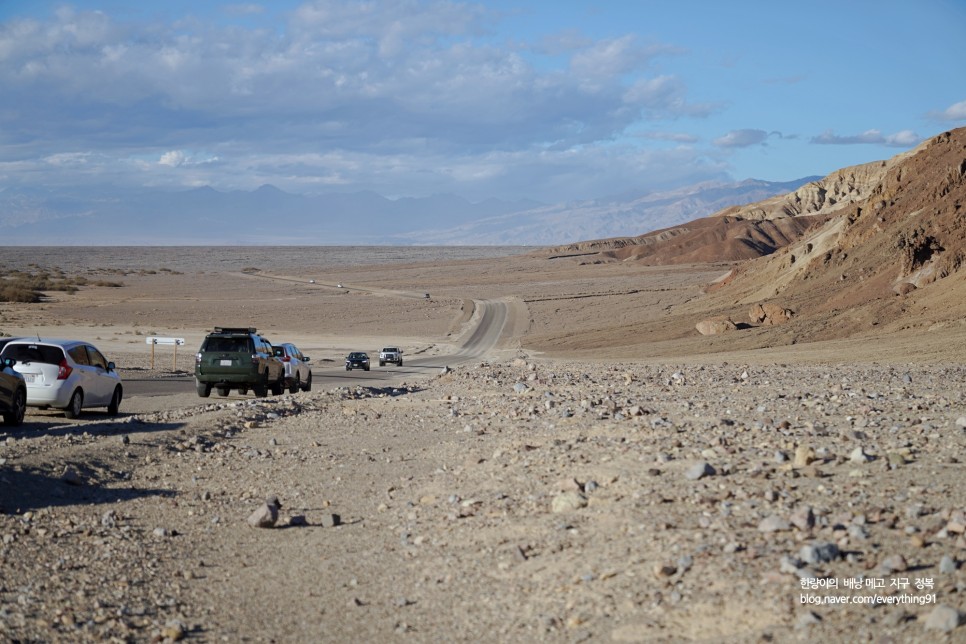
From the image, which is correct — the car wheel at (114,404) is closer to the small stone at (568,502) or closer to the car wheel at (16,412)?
the car wheel at (16,412)

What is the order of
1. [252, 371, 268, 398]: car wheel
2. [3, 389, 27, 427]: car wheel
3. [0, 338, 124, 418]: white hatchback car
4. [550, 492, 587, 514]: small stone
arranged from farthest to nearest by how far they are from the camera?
1. [252, 371, 268, 398]: car wheel
2. [0, 338, 124, 418]: white hatchback car
3. [3, 389, 27, 427]: car wheel
4. [550, 492, 587, 514]: small stone

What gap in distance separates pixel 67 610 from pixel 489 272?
13341cm

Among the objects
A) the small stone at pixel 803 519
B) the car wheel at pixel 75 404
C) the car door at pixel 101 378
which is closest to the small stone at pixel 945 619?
the small stone at pixel 803 519

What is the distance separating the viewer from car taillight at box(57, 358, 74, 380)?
60.2 ft

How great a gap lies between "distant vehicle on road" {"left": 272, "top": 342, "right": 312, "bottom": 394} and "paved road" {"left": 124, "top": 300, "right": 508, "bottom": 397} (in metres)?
1.92

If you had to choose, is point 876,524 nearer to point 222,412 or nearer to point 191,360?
point 222,412

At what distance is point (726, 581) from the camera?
703 centimetres

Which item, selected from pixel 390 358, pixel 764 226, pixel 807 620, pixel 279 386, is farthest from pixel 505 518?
pixel 764 226

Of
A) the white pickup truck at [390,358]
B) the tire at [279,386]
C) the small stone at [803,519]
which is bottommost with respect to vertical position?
the white pickup truck at [390,358]

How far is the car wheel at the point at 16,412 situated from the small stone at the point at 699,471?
39.1ft

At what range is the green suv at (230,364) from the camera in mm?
24938

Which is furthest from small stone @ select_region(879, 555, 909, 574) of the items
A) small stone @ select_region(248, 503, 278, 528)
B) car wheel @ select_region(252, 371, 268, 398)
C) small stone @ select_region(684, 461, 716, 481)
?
car wheel @ select_region(252, 371, 268, 398)

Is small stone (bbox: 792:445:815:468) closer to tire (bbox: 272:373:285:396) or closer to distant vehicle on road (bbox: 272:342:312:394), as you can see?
tire (bbox: 272:373:285:396)

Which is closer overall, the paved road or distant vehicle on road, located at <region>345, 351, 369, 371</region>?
the paved road
